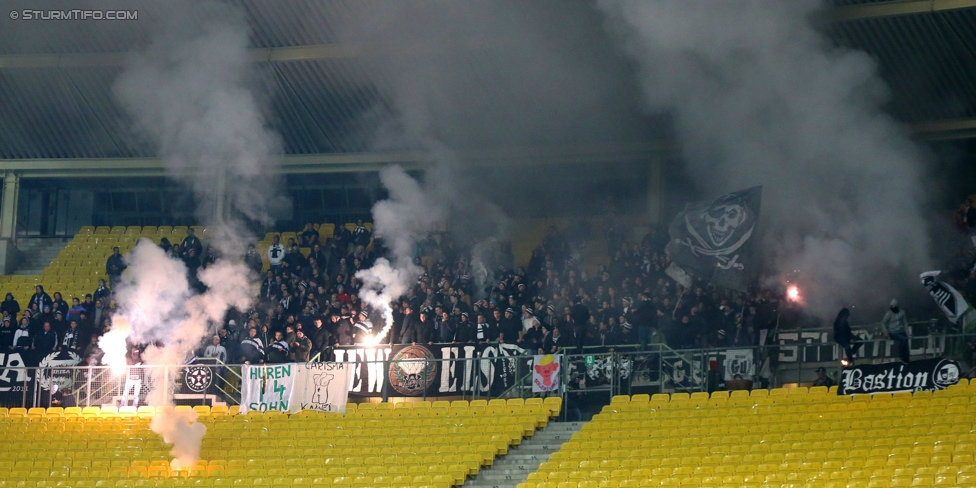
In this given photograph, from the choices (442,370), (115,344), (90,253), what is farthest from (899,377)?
(90,253)

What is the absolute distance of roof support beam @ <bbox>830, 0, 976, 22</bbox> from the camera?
19.1m

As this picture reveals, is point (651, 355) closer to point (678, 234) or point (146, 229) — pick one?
point (678, 234)

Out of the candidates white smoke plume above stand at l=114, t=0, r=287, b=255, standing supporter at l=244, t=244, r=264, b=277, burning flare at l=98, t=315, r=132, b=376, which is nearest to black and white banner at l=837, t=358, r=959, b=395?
burning flare at l=98, t=315, r=132, b=376

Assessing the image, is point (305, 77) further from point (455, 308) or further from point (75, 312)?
point (455, 308)

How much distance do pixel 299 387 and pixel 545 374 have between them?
3.61 m

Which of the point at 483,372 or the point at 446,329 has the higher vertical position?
the point at 446,329

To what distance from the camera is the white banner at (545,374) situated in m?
17.2

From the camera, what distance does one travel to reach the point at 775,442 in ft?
45.1

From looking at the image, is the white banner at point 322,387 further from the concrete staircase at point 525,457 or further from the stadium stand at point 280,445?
the concrete staircase at point 525,457

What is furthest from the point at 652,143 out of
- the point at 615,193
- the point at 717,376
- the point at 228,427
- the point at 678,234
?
the point at 228,427

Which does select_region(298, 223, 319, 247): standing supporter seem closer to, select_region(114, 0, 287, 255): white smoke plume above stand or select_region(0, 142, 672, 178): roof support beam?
select_region(114, 0, 287, 255): white smoke plume above stand

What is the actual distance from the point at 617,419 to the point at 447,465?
2444 mm

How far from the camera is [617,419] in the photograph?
621 inches
